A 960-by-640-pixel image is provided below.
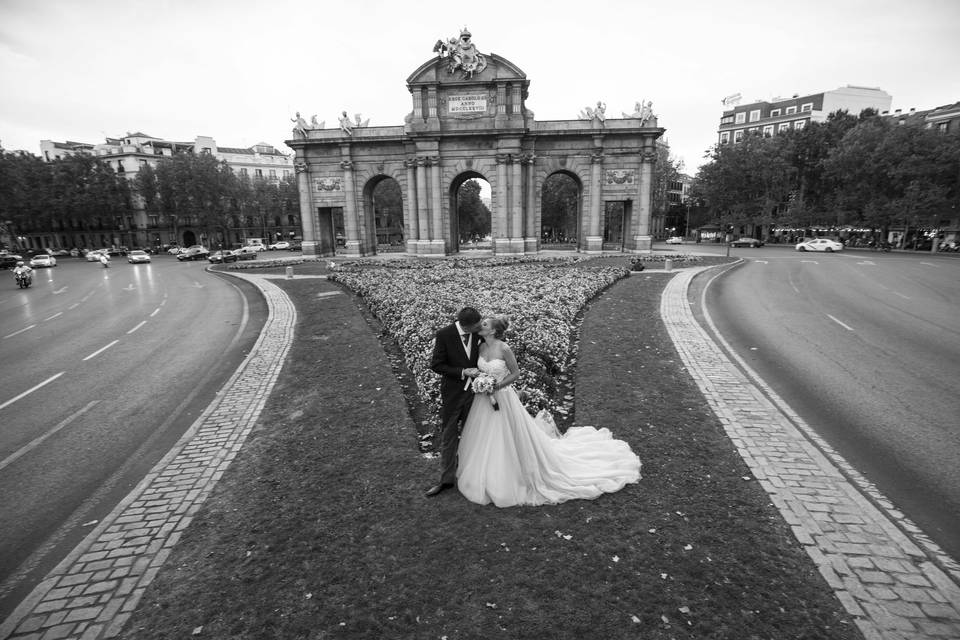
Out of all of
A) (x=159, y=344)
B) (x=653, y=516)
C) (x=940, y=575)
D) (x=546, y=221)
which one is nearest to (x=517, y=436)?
(x=653, y=516)

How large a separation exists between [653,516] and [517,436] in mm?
1820

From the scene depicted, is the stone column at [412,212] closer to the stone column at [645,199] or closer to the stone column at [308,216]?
the stone column at [308,216]

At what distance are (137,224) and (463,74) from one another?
85496 mm

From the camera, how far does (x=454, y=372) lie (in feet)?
19.6

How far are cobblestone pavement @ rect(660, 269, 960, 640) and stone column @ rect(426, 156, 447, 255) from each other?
35934 mm

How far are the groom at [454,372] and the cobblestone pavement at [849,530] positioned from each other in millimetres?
4029

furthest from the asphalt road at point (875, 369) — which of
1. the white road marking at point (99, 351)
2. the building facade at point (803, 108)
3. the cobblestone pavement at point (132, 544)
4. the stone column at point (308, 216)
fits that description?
the building facade at point (803, 108)

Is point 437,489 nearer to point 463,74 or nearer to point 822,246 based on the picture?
point 463,74

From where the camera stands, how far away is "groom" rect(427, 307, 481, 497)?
5910 millimetres

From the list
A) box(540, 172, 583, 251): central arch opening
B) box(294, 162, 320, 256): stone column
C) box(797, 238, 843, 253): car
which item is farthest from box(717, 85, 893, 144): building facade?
box(294, 162, 320, 256): stone column

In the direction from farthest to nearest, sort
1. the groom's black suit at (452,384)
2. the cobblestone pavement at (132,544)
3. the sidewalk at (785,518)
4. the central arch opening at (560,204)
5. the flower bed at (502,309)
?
the central arch opening at (560,204) → the flower bed at (502,309) → the groom's black suit at (452,384) → the cobblestone pavement at (132,544) → the sidewalk at (785,518)

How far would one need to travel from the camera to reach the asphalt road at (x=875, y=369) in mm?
6453

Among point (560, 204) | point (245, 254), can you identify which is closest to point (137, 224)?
point (245, 254)

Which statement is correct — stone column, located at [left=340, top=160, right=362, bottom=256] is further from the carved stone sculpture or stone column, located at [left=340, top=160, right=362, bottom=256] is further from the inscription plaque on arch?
the carved stone sculpture
